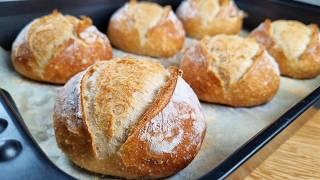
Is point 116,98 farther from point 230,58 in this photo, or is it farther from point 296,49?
point 296,49

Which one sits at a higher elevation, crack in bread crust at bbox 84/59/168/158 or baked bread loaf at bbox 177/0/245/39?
crack in bread crust at bbox 84/59/168/158

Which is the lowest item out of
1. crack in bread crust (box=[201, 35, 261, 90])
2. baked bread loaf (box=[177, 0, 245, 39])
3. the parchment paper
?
the parchment paper

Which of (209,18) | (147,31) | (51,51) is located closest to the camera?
(51,51)

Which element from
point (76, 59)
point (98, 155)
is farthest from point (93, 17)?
point (98, 155)

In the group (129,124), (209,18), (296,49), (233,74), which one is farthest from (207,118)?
(209,18)

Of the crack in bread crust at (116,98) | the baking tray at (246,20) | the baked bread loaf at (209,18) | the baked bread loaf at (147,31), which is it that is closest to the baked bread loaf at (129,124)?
the crack in bread crust at (116,98)

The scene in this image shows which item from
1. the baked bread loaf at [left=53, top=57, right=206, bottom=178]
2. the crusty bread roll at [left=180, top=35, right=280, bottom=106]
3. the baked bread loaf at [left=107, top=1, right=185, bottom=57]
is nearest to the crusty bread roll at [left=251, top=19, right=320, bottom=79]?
the crusty bread roll at [left=180, top=35, right=280, bottom=106]

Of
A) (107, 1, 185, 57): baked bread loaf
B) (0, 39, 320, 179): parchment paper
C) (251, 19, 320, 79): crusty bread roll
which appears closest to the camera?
(0, 39, 320, 179): parchment paper

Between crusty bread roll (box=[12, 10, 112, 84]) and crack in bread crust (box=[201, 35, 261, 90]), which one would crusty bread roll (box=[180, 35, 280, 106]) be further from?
crusty bread roll (box=[12, 10, 112, 84])

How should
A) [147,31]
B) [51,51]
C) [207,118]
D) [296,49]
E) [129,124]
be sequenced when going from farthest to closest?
[147,31] < [296,49] < [51,51] < [207,118] < [129,124]
